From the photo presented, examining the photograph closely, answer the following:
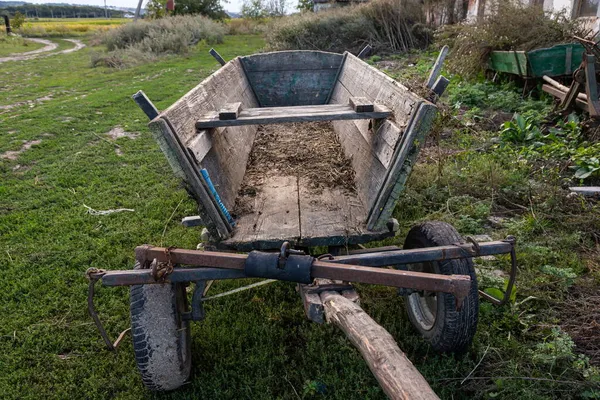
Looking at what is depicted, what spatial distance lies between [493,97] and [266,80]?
3.95 metres

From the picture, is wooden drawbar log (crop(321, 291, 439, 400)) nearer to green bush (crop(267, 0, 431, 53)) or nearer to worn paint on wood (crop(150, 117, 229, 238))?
A: worn paint on wood (crop(150, 117, 229, 238))

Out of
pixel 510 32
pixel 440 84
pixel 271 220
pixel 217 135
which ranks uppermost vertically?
pixel 510 32

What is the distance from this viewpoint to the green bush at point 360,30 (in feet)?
52.9

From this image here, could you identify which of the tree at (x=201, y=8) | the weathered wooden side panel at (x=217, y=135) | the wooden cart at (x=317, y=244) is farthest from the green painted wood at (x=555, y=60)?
the tree at (x=201, y=8)

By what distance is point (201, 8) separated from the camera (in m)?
34.4

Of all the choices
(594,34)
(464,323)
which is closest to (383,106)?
(464,323)

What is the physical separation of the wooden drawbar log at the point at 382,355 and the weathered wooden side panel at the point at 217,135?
4.07 ft

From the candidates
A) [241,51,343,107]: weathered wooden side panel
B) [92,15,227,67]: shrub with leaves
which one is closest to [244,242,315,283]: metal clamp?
[241,51,343,107]: weathered wooden side panel

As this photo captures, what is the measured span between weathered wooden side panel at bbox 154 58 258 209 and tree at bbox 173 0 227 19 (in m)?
32.3

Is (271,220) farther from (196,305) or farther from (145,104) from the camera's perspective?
(145,104)

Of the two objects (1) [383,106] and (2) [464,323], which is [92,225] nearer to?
(1) [383,106]

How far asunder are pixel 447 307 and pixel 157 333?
155 centimetres

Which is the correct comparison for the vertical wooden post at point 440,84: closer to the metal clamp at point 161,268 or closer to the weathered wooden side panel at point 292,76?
the metal clamp at point 161,268

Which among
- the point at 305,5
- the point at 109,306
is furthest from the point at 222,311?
the point at 305,5
